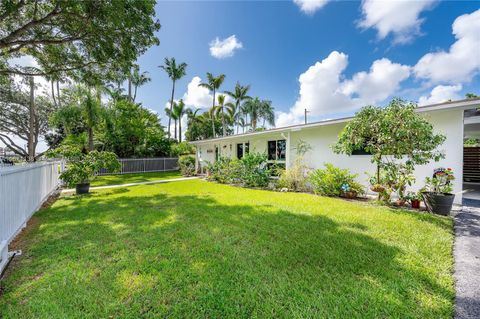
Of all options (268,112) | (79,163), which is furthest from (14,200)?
(268,112)

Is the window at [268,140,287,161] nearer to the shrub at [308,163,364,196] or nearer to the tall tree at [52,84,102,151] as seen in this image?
the shrub at [308,163,364,196]

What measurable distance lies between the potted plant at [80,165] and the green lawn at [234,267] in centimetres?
379

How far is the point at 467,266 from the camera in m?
2.97

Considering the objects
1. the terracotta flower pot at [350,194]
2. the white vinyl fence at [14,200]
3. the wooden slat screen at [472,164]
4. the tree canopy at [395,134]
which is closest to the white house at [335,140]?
the tree canopy at [395,134]

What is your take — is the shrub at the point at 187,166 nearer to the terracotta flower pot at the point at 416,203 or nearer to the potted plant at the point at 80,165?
the potted plant at the point at 80,165

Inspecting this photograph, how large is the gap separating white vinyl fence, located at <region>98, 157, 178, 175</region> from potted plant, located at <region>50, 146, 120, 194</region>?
30.1 feet

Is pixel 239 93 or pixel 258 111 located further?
pixel 258 111

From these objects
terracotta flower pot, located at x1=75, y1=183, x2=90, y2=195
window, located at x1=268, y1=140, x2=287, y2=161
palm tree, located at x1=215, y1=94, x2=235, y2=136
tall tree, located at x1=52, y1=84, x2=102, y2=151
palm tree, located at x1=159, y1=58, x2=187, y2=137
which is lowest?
terracotta flower pot, located at x1=75, y1=183, x2=90, y2=195

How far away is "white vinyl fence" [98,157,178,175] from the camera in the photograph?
1856 centimetres

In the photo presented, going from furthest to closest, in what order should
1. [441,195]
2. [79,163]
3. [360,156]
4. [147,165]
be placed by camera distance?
[147,165] → [79,163] → [360,156] → [441,195]

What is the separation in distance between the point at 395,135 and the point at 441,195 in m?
1.89

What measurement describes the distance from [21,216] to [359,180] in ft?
33.7

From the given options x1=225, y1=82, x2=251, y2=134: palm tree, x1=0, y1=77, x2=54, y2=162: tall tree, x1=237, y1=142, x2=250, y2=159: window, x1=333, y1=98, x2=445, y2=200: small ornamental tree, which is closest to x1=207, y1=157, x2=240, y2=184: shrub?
x1=237, y1=142, x2=250, y2=159: window

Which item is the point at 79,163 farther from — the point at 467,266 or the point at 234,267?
the point at 467,266
